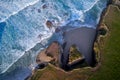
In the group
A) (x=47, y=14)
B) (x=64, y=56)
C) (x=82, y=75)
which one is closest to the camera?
(x=82, y=75)

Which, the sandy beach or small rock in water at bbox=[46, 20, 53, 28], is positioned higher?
small rock in water at bbox=[46, 20, 53, 28]

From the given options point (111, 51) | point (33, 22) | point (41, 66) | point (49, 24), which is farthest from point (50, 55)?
point (111, 51)

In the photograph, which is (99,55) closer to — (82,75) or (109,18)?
(82,75)

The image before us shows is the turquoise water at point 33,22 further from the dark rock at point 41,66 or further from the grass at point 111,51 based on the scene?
the grass at point 111,51

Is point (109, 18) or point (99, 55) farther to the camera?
point (109, 18)

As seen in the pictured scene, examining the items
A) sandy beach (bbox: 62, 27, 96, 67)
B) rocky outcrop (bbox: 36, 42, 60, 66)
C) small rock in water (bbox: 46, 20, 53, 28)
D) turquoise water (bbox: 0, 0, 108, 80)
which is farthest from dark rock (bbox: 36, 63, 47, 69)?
small rock in water (bbox: 46, 20, 53, 28)

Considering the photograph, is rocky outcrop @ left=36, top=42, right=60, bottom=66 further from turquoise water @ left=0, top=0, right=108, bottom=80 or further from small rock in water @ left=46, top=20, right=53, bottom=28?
small rock in water @ left=46, top=20, right=53, bottom=28

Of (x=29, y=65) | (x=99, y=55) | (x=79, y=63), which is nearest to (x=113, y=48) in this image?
(x=99, y=55)

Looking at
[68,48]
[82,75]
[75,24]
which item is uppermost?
[75,24]
